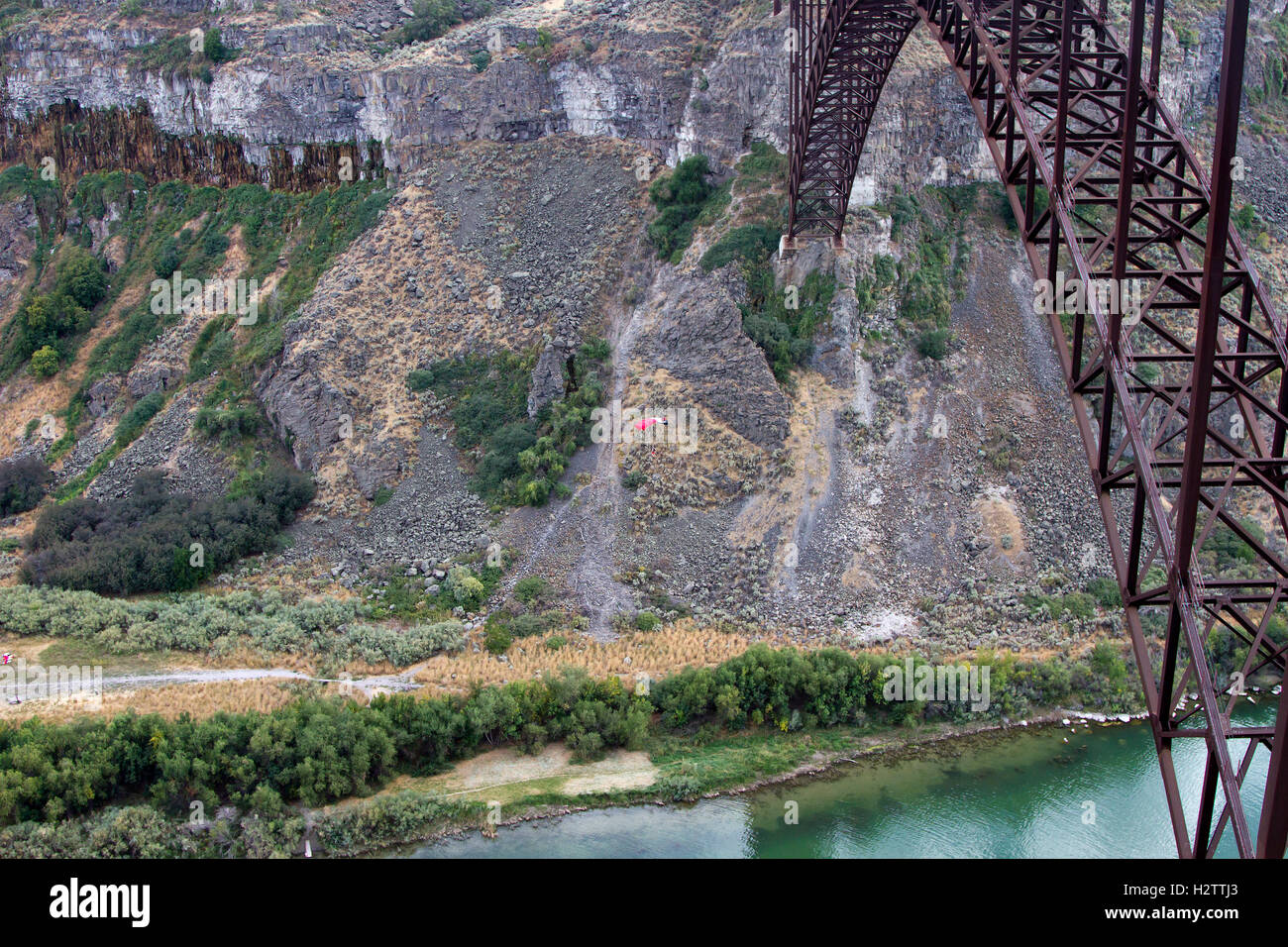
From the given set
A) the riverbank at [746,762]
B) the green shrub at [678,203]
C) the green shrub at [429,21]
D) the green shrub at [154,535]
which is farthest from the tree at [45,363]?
the riverbank at [746,762]

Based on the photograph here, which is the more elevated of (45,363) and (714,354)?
(45,363)

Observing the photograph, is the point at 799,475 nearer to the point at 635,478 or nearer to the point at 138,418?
the point at 635,478

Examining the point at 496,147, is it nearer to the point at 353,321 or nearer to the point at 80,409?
the point at 353,321

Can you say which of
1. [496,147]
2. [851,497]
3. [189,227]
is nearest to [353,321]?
[496,147]

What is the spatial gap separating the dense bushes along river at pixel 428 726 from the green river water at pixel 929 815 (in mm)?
1528

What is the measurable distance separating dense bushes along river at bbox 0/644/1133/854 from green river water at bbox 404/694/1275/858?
5.01ft

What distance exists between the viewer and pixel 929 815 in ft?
80.7

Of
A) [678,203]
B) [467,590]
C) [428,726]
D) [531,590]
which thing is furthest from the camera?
[678,203]

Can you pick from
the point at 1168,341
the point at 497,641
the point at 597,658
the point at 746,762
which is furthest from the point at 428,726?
the point at 1168,341

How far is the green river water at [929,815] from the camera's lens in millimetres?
23391

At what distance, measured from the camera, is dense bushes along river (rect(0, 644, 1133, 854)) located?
2400cm

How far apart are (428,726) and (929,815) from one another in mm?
12573

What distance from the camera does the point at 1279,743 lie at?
9.33 m

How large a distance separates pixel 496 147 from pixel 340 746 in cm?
3077
